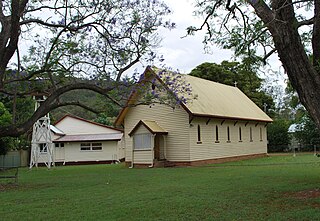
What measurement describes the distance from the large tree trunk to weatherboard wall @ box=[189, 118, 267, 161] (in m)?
16.8

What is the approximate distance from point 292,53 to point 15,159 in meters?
32.5

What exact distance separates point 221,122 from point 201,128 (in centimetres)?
316

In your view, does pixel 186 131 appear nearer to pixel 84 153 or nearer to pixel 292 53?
pixel 84 153

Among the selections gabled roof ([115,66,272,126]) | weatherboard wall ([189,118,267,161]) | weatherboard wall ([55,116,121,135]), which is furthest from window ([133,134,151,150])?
weatherboard wall ([55,116,121,135])

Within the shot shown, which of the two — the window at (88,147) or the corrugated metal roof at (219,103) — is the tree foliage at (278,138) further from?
the window at (88,147)

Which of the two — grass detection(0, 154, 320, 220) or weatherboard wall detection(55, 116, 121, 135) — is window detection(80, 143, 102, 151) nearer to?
weatherboard wall detection(55, 116, 121, 135)

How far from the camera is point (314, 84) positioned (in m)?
10.0

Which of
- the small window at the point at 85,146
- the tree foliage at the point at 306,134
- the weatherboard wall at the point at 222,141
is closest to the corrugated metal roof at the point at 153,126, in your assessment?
the weatherboard wall at the point at 222,141

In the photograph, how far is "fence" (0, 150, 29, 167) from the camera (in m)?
35.0

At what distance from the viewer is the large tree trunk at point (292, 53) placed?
10.0m

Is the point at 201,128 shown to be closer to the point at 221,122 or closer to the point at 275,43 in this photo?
the point at 221,122

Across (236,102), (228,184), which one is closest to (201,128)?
(236,102)

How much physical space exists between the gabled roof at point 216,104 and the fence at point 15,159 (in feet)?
37.5

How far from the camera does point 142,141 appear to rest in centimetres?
2778
